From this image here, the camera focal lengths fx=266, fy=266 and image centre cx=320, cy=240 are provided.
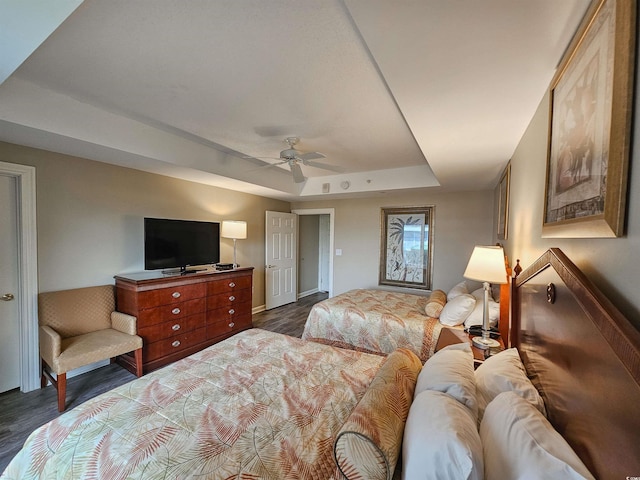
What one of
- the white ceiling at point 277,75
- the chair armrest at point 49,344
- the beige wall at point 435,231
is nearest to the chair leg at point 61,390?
the chair armrest at point 49,344

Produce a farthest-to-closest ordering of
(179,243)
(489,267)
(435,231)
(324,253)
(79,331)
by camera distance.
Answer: (324,253) < (435,231) < (179,243) < (79,331) < (489,267)

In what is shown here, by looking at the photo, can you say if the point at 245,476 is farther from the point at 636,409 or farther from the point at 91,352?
the point at 91,352

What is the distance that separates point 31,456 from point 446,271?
4.75m

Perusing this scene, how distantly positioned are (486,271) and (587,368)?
1265 mm

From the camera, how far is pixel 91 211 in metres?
2.91

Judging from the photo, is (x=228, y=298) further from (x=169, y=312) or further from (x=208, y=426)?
(x=208, y=426)

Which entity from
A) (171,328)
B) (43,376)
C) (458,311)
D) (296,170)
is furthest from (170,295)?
(458,311)

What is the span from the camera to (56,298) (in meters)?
2.62

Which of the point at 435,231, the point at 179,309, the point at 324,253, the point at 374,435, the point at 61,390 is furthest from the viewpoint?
the point at 324,253

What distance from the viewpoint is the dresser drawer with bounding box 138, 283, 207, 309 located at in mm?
2882

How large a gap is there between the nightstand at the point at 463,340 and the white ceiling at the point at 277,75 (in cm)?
158

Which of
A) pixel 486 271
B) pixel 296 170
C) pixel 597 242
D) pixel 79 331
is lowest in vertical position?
pixel 79 331

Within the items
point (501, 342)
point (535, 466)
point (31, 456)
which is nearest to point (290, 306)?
point (501, 342)

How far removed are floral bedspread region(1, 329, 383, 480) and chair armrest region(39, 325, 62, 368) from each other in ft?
4.43
